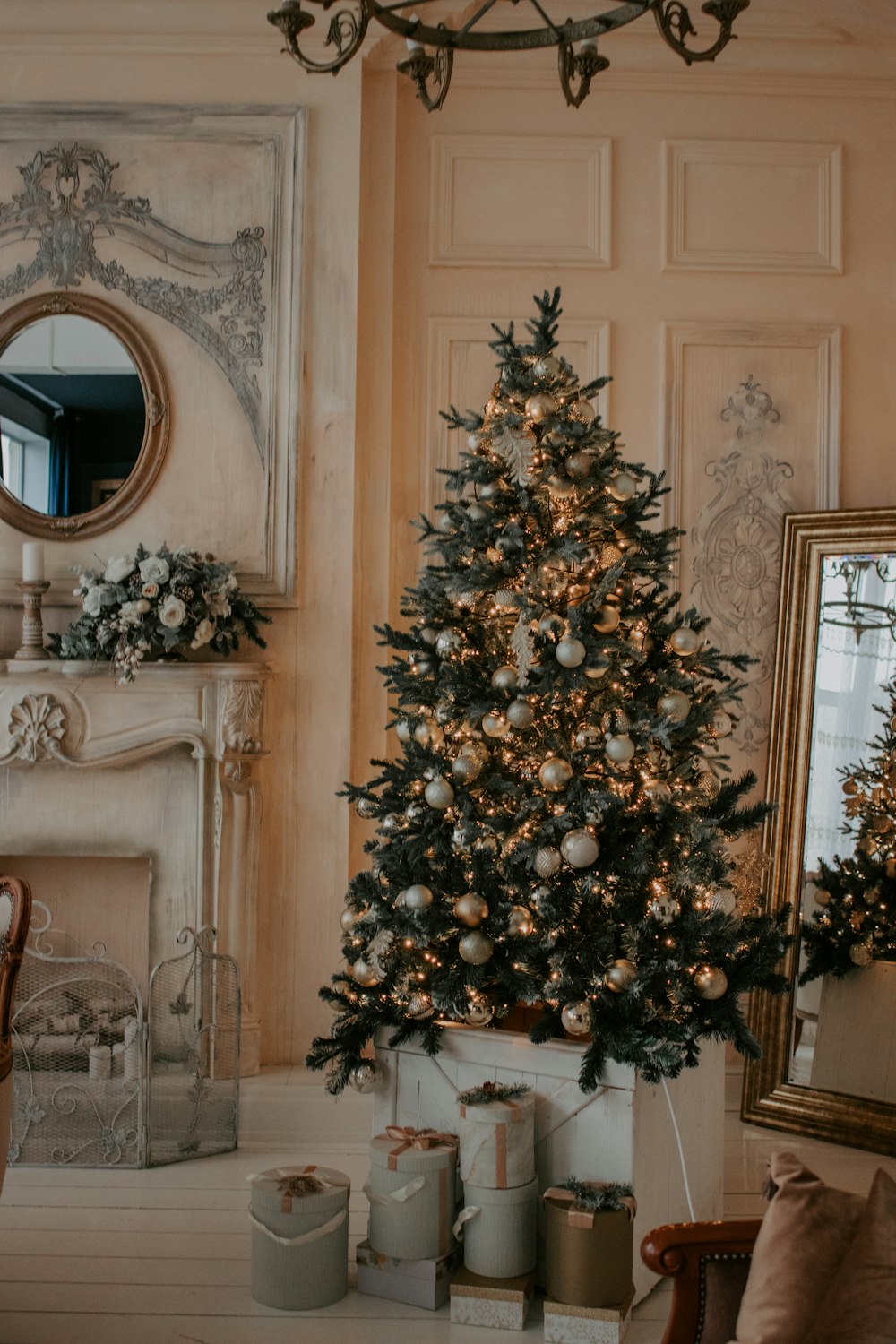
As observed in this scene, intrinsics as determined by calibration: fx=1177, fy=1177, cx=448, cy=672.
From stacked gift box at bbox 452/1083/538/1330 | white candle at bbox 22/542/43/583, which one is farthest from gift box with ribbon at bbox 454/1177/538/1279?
white candle at bbox 22/542/43/583

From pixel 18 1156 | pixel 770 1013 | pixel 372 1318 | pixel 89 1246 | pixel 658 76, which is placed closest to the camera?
pixel 372 1318

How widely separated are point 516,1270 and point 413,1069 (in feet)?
1.60

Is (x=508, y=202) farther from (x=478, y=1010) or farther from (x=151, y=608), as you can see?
(x=478, y=1010)

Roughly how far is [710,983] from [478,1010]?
0.51 m

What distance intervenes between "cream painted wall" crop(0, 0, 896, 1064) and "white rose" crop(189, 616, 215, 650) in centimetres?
31

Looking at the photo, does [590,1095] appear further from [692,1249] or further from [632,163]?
[632,163]

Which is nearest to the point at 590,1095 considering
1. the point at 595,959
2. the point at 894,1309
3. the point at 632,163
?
the point at 595,959

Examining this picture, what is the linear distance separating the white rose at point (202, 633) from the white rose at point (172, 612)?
60 millimetres

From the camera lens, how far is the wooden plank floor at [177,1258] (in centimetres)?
240

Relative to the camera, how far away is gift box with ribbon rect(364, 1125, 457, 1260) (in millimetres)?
2520

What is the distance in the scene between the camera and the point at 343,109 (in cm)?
382

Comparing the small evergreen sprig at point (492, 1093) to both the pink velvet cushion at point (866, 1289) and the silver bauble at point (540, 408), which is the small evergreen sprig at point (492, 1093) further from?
the silver bauble at point (540, 408)

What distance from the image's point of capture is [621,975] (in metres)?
2.49

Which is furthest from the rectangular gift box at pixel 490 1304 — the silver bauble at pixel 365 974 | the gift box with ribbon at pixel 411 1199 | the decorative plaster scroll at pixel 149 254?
the decorative plaster scroll at pixel 149 254
